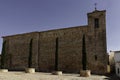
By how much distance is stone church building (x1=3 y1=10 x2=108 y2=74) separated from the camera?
26516mm

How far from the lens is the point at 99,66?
1021 inches

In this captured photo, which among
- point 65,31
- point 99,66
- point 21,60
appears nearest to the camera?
point 99,66

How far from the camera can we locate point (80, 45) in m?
27.9

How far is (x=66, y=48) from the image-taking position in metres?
28.9

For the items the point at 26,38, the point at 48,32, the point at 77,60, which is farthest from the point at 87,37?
the point at 26,38

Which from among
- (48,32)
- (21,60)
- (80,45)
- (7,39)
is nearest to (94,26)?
(80,45)

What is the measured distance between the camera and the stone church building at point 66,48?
87.0ft

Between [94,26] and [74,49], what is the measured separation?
15.0 feet

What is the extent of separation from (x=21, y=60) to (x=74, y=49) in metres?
10.5

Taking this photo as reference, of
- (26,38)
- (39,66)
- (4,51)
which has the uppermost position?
(26,38)

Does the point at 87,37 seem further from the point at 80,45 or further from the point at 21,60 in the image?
the point at 21,60

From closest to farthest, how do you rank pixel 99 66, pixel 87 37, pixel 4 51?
pixel 99 66
pixel 87 37
pixel 4 51

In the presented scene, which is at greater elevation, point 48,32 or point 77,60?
point 48,32

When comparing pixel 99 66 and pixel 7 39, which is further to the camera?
pixel 7 39
